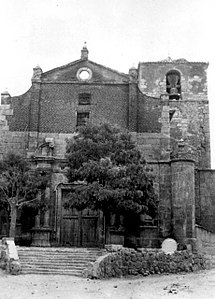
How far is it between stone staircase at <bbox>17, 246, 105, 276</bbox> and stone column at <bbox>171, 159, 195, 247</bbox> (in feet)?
18.7

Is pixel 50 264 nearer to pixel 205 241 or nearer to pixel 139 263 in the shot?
pixel 139 263

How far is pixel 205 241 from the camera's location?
25594 mm

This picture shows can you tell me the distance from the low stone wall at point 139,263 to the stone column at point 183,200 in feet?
9.30

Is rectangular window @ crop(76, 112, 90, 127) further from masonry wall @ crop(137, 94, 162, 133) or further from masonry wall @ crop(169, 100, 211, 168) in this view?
masonry wall @ crop(169, 100, 211, 168)

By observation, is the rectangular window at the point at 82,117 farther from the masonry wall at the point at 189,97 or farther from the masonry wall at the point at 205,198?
the masonry wall at the point at 189,97

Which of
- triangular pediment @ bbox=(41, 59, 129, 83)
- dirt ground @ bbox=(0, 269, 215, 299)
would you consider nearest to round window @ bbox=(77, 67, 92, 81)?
triangular pediment @ bbox=(41, 59, 129, 83)

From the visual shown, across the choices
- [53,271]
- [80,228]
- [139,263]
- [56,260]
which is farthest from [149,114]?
[53,271]

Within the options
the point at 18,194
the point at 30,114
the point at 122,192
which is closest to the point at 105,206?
the point at 122,192

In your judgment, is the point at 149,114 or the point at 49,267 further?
the point at 149,114

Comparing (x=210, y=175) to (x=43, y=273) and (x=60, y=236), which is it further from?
(x=43, y=273)

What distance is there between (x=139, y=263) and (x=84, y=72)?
15.8 meters

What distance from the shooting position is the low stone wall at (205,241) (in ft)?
81.1

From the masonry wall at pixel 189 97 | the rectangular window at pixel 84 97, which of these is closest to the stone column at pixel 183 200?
the rectangular window at pixel 84 97

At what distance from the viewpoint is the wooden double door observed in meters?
26.5
